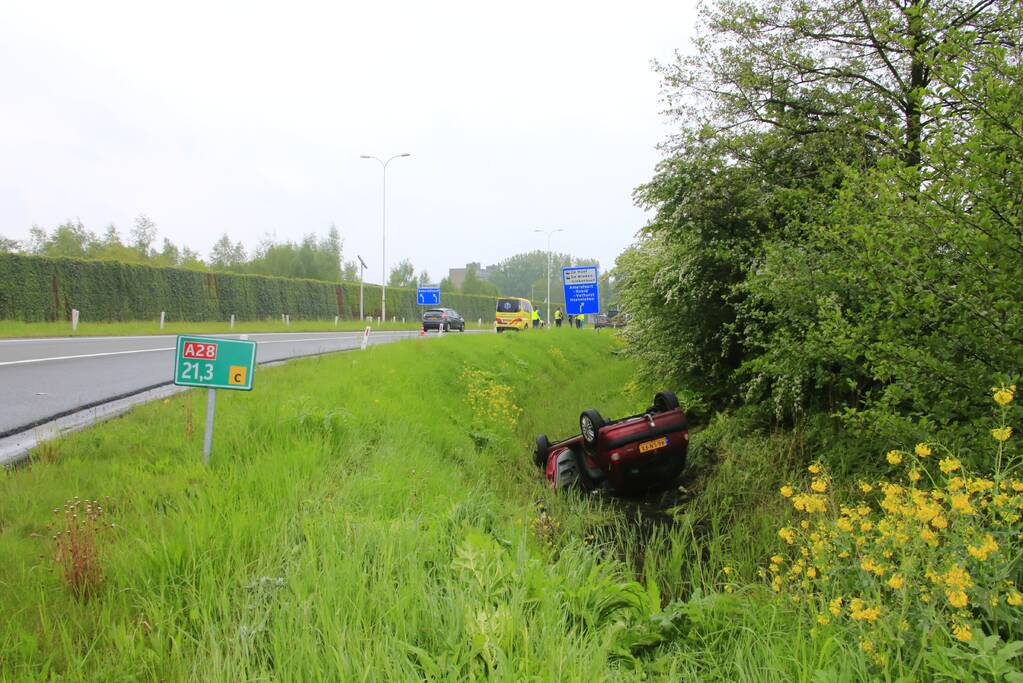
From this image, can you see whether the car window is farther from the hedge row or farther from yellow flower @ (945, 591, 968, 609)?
yellow flower @ (945, 591, 968, 609)

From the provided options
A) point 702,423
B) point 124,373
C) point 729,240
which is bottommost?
point 702,423

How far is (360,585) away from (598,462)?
162 inches

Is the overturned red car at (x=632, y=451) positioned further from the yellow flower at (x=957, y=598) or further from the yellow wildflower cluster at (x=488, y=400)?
the yellow flower at (x=957, y=598)

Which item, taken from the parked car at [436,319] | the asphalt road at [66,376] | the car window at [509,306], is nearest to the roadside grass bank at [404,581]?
the asphalt road at [66,376]

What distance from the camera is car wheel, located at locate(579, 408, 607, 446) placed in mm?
6278

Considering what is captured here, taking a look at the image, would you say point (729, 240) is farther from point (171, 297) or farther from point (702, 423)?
point (171, 297)

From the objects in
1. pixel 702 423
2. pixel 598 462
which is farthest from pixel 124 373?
pixel 702 423

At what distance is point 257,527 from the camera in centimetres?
307

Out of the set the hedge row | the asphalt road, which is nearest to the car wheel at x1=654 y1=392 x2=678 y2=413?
the asphalt road

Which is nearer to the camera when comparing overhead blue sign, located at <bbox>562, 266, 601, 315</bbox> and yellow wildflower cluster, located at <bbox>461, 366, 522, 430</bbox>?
yellow wildflower cluster, located at <bbox>461, 366, 522, 430</bbox>

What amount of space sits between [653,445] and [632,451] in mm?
249

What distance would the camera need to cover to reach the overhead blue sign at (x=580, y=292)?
26.0 m

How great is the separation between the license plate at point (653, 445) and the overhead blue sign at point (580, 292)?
1989cm

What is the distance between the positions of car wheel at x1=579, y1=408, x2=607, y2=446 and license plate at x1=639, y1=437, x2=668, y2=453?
0.47m
